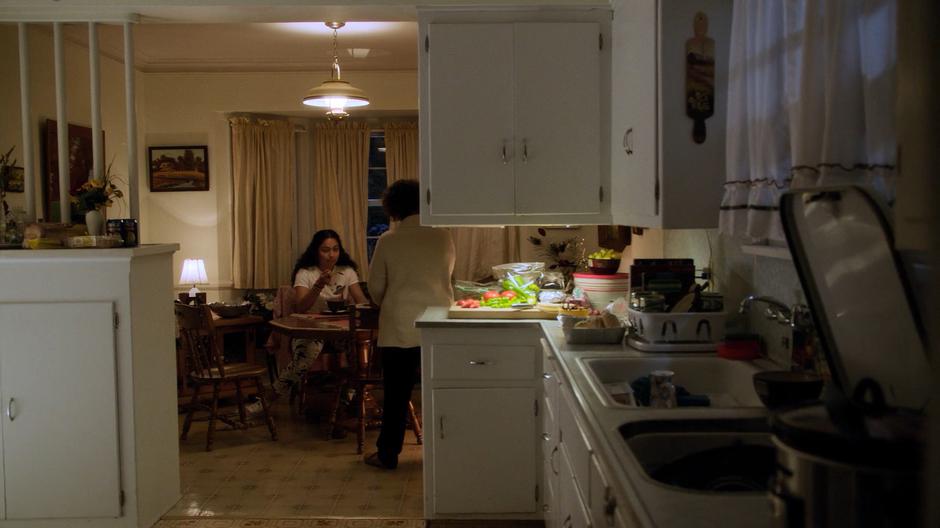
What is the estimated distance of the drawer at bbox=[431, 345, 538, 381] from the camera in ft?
11.6

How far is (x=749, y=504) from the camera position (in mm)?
1281

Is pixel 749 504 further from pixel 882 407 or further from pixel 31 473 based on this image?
pixel 31 473

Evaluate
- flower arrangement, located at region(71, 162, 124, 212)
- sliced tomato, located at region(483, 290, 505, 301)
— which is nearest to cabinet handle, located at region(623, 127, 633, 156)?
sliced tomato, located at region(483, 290, 505, 301)

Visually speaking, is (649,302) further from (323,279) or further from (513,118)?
(323,279)

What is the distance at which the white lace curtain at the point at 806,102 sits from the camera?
4.80 ft

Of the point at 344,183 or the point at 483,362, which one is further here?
the point at 344,183

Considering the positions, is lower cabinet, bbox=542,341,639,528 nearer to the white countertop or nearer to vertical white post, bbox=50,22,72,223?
the white countertop

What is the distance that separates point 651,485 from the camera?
4.50 ft

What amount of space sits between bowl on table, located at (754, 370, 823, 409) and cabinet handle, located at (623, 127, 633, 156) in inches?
59.4

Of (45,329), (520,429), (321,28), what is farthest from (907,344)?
(321,28)

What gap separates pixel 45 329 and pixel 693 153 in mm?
2715

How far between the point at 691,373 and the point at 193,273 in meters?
5.15

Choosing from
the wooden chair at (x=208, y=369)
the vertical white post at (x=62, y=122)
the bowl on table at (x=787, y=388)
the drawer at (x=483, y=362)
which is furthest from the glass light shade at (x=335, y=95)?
the bowl on table at (x=787, y=388)

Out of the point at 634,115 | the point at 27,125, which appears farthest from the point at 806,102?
the point at 27,125
